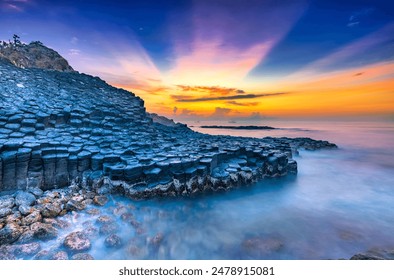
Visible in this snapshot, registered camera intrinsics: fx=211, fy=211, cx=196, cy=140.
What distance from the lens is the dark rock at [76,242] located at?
2949 mm

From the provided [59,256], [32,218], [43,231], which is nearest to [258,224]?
[59,256]

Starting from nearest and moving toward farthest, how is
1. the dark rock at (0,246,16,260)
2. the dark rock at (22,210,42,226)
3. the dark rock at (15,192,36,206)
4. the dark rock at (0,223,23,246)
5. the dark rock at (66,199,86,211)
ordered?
the dark rock at (0,246,16,260) → the dark rock at (0,223,23,246) → the dark rock at (22,210,42,226) → the dark rock at (15,192,36,206) → the dark rock at (66,199,86,211)

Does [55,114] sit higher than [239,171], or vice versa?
[55,114]

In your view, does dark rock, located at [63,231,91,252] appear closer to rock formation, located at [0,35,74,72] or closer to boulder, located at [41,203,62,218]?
boulder, located at [41,203,62,218]

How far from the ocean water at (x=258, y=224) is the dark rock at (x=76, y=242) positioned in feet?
0.39

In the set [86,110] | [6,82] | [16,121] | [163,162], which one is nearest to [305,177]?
[163,162]

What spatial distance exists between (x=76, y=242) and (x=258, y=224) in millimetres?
3025

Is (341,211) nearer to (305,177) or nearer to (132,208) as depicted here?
(305,177)

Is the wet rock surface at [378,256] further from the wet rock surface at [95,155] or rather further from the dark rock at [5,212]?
the dark rock at [5,212]

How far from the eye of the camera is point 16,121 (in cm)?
554

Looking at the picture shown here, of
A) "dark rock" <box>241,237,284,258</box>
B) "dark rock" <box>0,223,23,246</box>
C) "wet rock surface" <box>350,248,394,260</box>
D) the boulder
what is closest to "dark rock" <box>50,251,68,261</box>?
"dark rock" <box>0,223,23,246</box>

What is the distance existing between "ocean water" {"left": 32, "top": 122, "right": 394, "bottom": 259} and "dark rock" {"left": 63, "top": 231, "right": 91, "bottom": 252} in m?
0.12

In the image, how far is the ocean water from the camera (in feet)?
10.5
